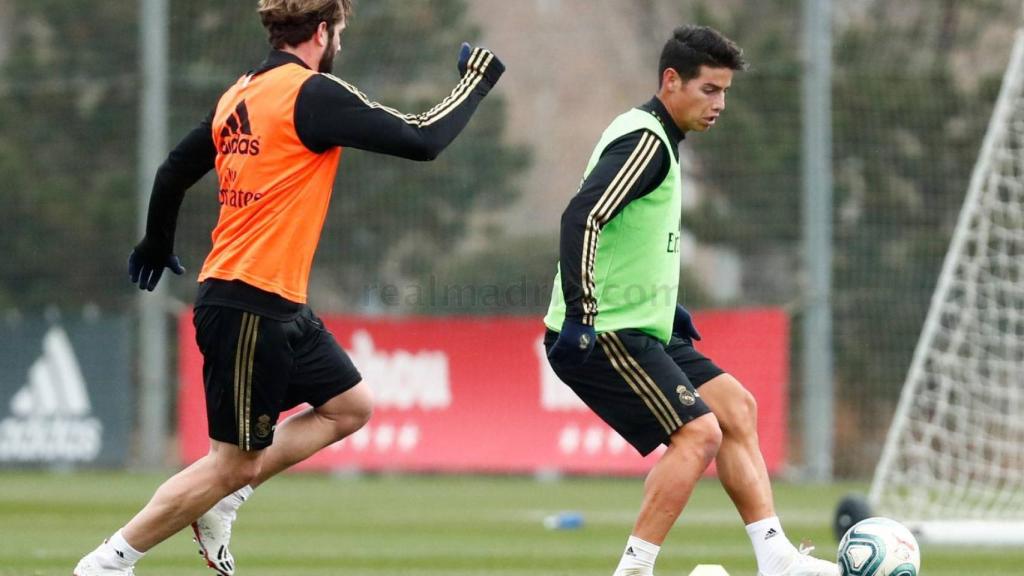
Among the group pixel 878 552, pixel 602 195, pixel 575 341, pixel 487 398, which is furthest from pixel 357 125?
pixel 487 398

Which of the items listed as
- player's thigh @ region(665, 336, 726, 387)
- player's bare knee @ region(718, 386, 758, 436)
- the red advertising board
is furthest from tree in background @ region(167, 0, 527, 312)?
player's bare knee @ region(718, 386, 758, 436)

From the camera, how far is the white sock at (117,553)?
6586 mm

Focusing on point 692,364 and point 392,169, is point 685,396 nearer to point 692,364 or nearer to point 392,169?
point 692,364

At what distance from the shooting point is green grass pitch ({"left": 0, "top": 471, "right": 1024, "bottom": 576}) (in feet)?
30.1

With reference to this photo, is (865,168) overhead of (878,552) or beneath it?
overhead

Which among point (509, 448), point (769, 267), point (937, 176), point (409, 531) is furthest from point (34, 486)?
point (937, 176)

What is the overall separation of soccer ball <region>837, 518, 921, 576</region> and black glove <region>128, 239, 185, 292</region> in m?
2.73

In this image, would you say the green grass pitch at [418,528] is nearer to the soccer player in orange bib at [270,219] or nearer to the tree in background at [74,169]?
the soccer player in orange bib at [270,219]

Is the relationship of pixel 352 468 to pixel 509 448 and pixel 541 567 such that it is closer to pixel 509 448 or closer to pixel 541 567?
pixel 509 448

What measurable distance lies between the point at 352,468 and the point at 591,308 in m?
11.5

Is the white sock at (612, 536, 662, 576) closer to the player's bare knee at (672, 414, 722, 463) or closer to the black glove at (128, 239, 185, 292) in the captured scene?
the player's bare knee at (672, 414, 722, 463)

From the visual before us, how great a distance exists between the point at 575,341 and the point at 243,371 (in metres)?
1.17

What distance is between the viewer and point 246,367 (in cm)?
655

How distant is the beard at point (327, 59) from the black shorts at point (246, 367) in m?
0.87
